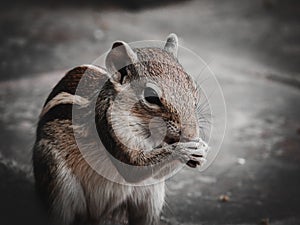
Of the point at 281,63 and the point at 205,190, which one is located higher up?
the point at 281,63

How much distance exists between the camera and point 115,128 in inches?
146

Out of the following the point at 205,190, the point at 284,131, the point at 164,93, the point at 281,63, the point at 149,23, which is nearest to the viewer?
the point at 164,93

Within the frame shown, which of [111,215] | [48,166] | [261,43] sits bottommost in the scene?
[111,215]

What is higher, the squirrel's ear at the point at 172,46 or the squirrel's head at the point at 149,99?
the squirrel's ear at the point at 172,46

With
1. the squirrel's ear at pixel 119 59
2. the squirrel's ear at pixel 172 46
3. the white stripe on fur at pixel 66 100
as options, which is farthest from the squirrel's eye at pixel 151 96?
the white stripe on fur at pixel 66 100

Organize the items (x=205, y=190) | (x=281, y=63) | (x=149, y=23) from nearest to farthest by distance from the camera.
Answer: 1. (x=205, y=190)
2. (x=281, y=63)
3. (x=149, y=23)

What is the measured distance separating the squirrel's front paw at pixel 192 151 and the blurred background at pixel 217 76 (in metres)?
1.33

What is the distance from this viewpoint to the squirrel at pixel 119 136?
354cm

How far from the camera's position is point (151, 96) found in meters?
3.55

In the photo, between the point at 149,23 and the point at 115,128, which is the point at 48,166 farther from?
the point at 149,23

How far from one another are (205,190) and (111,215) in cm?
131

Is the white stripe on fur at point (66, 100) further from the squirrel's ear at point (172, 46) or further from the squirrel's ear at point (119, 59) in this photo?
the squirrel's ear at point (172, 46)

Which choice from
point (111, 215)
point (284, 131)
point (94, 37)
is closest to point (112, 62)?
point (111, 215)

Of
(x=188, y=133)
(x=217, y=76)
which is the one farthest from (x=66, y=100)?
(x=217, y=76)
